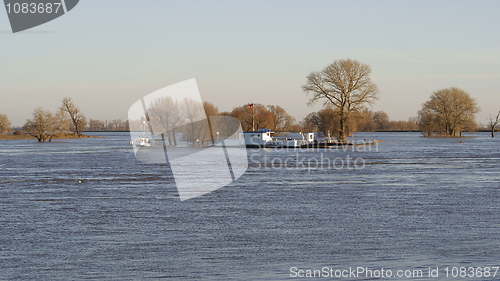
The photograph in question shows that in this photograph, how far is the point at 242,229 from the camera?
15422mm

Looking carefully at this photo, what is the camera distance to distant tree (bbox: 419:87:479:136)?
379 ft

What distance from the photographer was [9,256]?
1244 cm

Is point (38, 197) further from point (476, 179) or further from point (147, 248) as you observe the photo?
point (476, 179)

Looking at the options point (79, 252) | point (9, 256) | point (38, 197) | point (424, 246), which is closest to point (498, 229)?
point (424, 246)

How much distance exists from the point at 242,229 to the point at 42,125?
12284cm

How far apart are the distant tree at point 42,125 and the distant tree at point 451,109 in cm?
8879

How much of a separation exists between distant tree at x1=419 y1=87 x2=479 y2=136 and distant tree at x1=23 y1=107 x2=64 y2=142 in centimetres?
8879

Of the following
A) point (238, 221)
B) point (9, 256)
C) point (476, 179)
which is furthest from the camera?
point (476, 179)

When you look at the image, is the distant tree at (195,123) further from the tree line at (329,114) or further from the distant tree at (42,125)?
the distant tree at (42,125)

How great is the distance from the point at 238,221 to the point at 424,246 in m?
5.90
